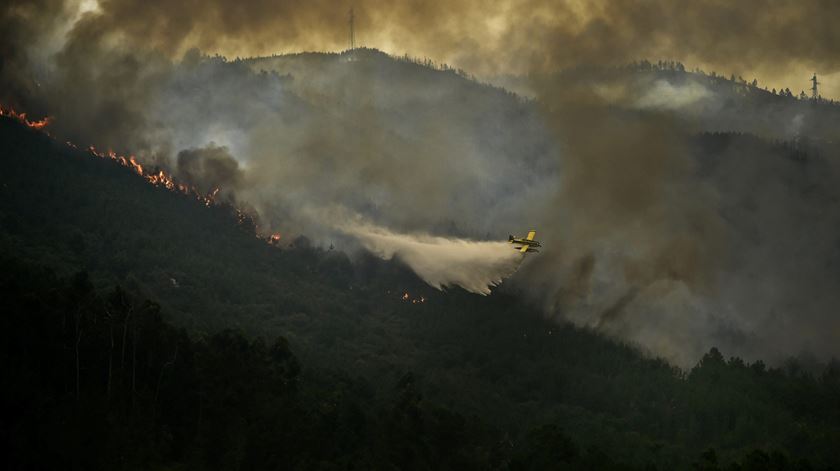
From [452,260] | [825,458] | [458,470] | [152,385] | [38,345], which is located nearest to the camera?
[38,345]

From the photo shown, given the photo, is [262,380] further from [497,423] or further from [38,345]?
[497,423]

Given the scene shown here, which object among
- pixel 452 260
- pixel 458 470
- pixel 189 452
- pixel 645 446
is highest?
pixel 452 260

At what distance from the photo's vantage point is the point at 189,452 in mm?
128625

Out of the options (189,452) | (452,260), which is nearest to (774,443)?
(452,260)

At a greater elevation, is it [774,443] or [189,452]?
[774,443]

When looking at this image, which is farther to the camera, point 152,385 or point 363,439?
point 363,439

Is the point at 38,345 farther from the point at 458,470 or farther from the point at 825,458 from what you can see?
the point at 825,458

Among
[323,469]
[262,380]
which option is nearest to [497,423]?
[262,380]

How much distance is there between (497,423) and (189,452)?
70.3 meters

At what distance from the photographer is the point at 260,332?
197250 mm

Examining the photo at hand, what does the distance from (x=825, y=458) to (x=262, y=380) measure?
83.8 metres

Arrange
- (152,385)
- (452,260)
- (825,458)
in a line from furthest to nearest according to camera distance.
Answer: (452,260) < (825,458) < (152,385)

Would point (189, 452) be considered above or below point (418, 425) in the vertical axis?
below

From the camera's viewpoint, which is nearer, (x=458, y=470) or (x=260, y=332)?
(x=458, y=470)
